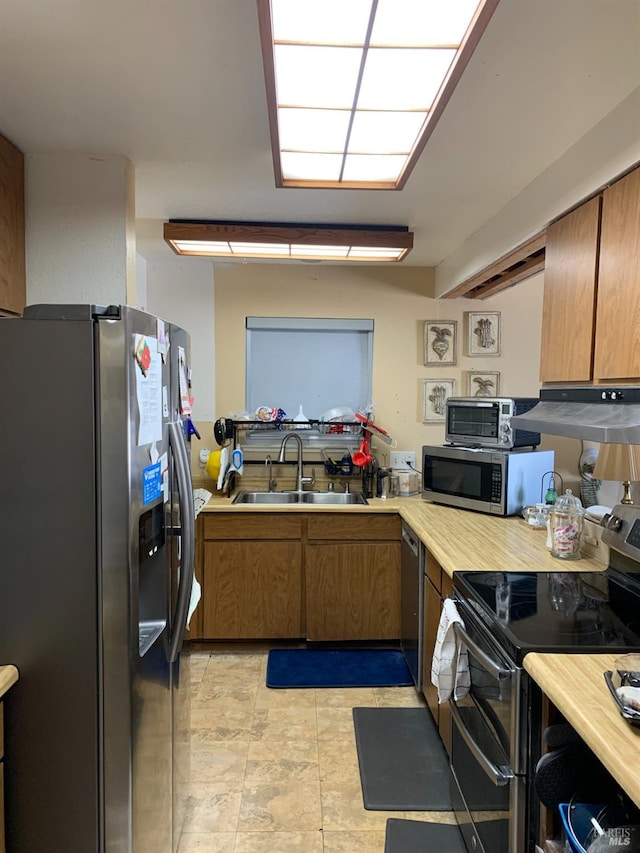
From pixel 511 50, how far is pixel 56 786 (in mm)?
2091

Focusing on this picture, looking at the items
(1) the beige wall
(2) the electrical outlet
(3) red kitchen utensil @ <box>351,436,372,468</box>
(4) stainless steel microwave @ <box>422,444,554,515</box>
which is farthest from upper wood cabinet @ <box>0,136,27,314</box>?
(2) the electrical outlet

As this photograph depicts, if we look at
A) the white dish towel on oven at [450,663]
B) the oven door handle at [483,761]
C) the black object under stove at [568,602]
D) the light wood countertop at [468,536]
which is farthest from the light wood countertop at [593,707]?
the light wood countertop at [468,536]

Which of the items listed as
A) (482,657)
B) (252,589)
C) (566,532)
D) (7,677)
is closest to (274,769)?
(252,589)

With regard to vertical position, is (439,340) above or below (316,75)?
below

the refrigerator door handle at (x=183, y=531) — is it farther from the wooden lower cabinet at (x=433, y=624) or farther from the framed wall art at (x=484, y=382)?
the framed wall art at (x=484, y=382)

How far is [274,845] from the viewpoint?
1765mm

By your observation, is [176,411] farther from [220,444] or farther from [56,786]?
[220,444]

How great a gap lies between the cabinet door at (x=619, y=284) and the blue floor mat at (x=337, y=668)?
195cm

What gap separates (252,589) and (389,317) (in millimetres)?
1978

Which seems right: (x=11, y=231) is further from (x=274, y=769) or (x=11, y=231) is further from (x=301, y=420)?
(x=274, y=769)

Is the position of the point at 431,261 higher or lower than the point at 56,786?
higher

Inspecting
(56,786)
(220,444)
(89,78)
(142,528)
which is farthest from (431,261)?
(56,786)

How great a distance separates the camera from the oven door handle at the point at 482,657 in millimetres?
1367

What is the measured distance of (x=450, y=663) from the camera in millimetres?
1777
